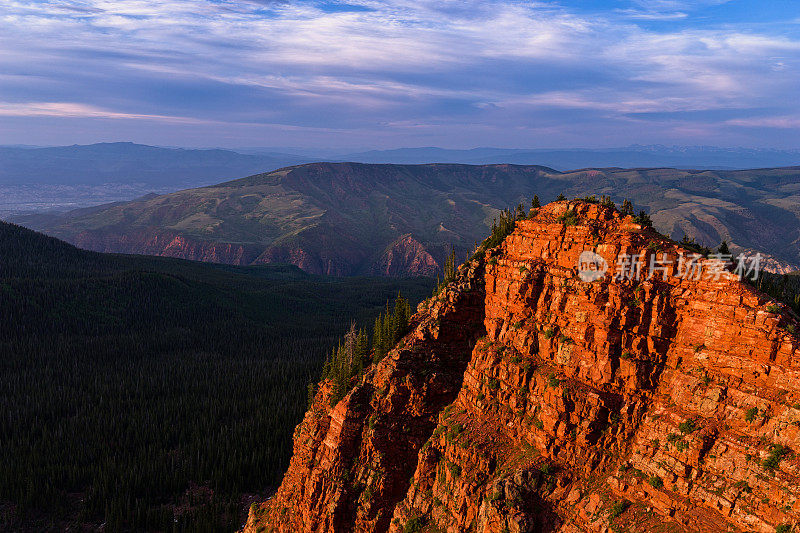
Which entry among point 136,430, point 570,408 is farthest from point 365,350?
point 136,430

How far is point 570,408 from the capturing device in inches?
1383

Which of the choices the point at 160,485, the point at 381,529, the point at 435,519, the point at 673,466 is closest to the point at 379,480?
the point at 381,529

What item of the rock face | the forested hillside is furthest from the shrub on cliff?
the forested hillside

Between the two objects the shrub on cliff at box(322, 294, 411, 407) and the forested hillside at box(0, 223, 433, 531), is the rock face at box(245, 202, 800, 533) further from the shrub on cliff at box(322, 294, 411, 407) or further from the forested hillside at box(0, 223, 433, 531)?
the forested hillside at box(0, 223, 433, 531)

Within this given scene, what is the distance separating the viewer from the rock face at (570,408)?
1124 inches

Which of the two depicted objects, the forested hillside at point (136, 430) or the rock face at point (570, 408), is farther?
the forested hillside at point (136, 430)

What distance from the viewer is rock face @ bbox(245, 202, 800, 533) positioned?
1124 inches

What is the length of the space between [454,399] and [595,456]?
14268 mm

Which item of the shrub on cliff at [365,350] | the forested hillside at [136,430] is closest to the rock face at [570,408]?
the shrub on cliff at [365,350]

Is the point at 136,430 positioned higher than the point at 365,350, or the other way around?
the point at 365,350

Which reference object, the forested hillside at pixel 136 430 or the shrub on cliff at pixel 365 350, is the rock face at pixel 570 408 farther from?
the forested hillside at pixel 136 430

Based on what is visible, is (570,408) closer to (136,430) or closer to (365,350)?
(365,350)

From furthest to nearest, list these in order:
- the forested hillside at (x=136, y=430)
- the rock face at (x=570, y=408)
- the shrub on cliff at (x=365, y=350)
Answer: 1. the forested hillside at (x=136, y=430)
2. the shrub on cliff at (x=365, y=350)
3. the rock face at (x=570, y=408)

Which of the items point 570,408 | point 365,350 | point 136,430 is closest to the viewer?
point 570,408
